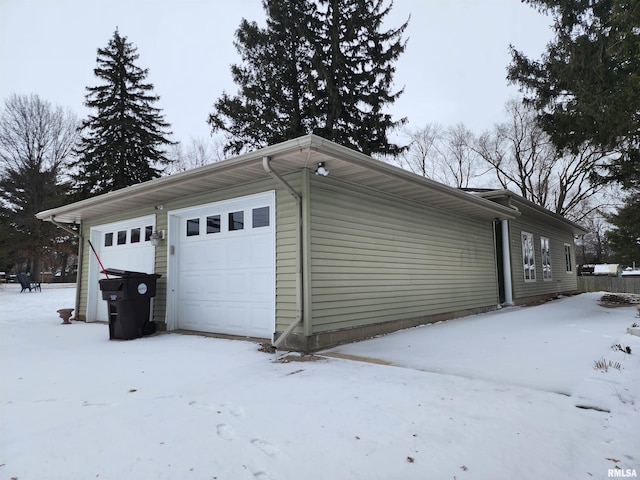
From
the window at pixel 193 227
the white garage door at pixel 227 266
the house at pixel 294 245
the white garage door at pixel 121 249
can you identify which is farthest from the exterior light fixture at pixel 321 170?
the white garage door at pixel 121 249

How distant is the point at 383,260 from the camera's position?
21.2 ft

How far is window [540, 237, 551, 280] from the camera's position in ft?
42.7

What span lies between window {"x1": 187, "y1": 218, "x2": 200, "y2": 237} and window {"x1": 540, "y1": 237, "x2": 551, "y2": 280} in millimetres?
11339

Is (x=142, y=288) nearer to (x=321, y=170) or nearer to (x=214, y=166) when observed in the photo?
(x=214, y=166)

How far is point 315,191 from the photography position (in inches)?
209

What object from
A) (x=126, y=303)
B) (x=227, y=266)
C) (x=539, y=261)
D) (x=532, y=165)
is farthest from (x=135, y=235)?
(x=532, y=165)

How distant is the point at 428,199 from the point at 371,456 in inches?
228

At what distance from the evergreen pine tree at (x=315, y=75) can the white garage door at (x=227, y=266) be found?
26.1 feet

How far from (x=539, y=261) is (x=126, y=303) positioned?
12123 mm

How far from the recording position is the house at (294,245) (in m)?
5.16

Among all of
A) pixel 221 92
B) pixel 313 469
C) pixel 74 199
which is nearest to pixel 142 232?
pixel 313 469

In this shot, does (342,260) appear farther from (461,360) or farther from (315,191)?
(461,360)

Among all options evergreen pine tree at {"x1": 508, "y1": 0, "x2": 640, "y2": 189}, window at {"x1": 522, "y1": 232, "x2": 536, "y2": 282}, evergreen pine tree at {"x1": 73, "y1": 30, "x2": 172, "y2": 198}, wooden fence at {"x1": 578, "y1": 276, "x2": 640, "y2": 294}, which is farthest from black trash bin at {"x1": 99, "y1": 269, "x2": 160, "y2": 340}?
wooden fence at {"x1": 578, "y1": 276, "x2": 640, "y2": 294}

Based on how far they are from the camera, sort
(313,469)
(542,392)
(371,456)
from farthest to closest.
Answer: (542,392) → (371,456) → (313,469)
